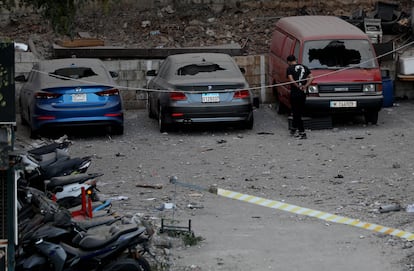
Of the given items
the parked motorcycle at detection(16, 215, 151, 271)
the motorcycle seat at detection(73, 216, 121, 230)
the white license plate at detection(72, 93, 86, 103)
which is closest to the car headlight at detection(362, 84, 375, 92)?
the white license plate at detection(72, 93, 86, 103)

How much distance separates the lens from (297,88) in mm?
19562

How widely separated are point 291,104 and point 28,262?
10.6 meters

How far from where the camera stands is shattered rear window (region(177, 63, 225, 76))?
20.2 meters

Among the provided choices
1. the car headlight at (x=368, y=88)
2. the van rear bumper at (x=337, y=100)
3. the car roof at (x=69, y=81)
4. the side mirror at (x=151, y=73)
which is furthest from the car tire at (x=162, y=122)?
the car headlight at (x=368, y=88)

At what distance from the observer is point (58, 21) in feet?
39.0

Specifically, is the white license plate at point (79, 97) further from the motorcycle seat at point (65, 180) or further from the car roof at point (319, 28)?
the motorcycle seat at point (65, 180)

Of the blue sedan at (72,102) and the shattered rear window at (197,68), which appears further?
the shattered rear window at (197,68)

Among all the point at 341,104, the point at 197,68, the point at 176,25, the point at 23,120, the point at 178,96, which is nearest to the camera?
the point at 178,96

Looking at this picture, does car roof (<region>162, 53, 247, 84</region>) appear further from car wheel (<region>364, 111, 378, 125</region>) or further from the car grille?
car wheel (<region>364, 111, 378, 125</region>)

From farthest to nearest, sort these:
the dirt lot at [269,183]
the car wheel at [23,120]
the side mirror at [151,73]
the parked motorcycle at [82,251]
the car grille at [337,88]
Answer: the side mirror at [151,73]
the car wheel at [23,120]
the car grille at [337,88]
the dirt lot at [269,183]
the parked motorcycle at [82,251]

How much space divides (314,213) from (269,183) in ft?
6.97

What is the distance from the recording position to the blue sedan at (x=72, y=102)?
1902 cm

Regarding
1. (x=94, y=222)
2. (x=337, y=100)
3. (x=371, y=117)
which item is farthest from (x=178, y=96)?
(x=94, y=222)

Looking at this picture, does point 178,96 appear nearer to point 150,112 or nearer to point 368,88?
point 150,112
